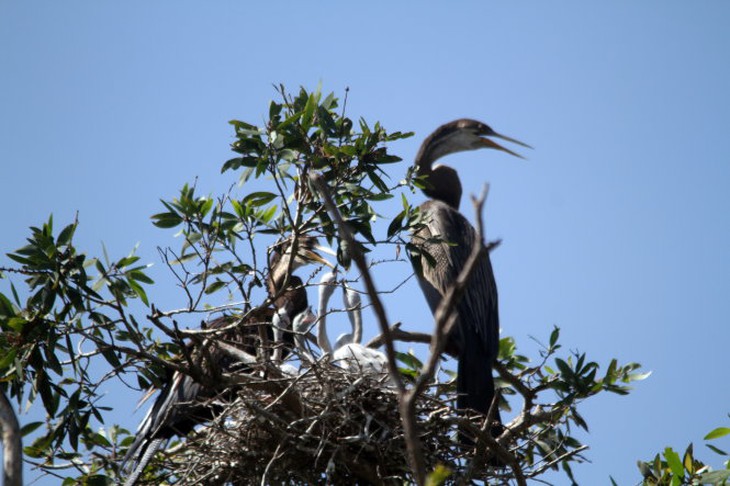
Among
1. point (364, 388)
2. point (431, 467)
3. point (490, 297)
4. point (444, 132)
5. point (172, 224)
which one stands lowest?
point (431, 467)

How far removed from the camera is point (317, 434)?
12.2 feet

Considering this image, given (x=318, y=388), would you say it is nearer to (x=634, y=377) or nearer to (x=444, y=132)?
(x=634, y=377)

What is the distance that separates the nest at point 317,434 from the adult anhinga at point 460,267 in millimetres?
495

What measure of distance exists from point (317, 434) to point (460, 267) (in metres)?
1.86

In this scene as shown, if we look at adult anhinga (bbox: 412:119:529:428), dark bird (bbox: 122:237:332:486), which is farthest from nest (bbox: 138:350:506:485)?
adult anhinga (bbox: 412:119:529:428)

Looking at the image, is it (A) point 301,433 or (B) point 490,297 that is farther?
(B) point 490,297

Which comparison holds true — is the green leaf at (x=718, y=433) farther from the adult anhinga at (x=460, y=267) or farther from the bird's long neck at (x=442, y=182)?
the bird's long neck at (x=442, y=182)

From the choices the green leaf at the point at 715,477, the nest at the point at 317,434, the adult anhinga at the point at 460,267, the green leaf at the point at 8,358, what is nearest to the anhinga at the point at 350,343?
the nest at the point at 317,434

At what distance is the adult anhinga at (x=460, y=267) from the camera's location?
177 inches

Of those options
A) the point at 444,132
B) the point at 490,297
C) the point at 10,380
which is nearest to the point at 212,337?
the point at 10,380

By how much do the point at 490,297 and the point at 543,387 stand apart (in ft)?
3.22

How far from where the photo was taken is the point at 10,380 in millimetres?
3668

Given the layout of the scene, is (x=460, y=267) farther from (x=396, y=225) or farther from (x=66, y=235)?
(x=66, y=235)

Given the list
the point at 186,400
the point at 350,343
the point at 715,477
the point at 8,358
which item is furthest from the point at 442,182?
the point at 8,358
